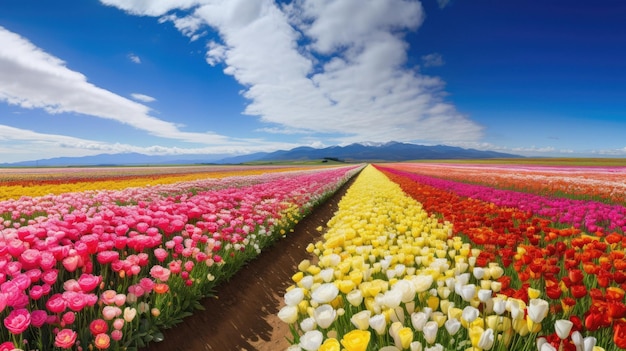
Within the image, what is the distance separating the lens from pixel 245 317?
4363 millimetres

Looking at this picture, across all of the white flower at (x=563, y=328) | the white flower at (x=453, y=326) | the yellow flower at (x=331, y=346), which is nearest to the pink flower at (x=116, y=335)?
the yellow flower at (x=331, y=346)

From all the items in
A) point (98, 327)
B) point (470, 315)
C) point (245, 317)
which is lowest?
point (245, 317)

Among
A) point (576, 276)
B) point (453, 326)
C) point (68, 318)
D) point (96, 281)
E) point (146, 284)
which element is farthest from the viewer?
point (146, 284)

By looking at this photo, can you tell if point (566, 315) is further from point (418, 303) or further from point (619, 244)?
point (619, 244)

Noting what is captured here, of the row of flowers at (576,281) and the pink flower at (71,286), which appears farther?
the pink flower at (71,286)

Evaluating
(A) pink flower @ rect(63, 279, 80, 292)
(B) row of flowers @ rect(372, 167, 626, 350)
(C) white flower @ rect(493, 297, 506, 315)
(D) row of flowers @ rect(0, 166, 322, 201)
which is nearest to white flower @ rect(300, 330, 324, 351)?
(C) white flower @ rect(493, 297, 506, 315)

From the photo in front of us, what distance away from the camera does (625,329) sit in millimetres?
1738

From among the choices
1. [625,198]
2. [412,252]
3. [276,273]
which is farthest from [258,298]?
[625,198]

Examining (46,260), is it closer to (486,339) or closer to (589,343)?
(486,339)

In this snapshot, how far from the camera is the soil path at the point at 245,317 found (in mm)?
3697

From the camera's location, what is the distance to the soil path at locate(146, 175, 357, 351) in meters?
3.70

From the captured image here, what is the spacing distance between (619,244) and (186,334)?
17.3 feet

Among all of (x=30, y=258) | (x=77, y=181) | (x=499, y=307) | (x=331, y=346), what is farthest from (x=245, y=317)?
(x=77, y=181)

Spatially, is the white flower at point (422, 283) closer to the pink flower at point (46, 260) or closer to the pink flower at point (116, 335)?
the pink flower at point (116, 335)
